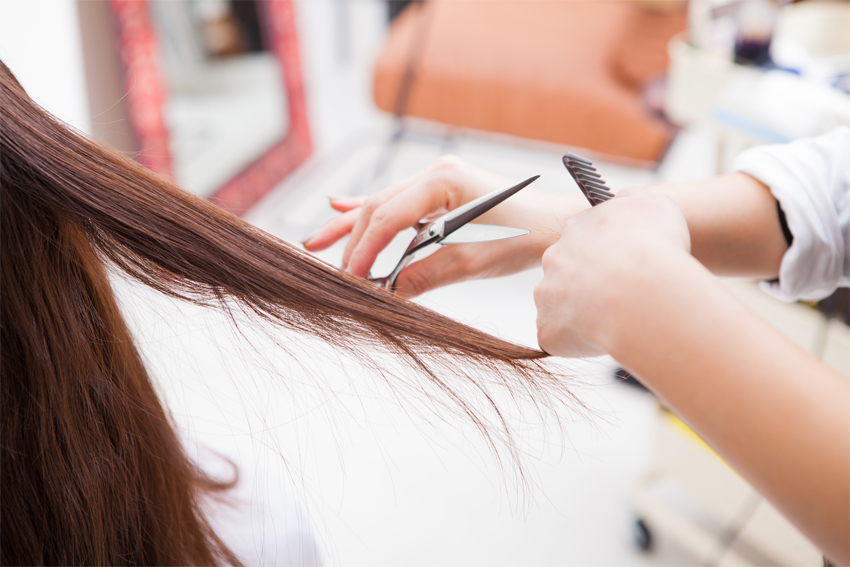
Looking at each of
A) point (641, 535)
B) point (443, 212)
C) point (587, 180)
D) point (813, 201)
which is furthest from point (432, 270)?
point (641, 535)

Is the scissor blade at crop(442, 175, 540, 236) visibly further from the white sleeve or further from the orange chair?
the orange chair

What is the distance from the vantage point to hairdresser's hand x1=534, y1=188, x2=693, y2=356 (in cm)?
36

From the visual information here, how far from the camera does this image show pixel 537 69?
155 cm

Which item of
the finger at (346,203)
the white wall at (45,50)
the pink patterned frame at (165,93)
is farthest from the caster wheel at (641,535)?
the white wall at (45,50)

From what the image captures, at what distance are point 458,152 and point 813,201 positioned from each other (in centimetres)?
164

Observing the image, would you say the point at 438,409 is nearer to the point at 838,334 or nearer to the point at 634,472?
the point at 838,334

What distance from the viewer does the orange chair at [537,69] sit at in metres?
1.49

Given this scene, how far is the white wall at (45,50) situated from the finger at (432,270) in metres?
0.48

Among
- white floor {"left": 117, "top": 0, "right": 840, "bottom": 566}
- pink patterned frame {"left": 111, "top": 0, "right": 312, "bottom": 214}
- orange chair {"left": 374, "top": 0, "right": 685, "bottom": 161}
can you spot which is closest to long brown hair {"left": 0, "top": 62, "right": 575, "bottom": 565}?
white floor {"left": 117, "top": 0, "right": 840, "bottom": 566}

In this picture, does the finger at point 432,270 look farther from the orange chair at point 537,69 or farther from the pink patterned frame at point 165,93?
the orange chair at point 537,69

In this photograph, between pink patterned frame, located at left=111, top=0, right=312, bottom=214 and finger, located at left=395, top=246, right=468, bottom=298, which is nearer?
finger, located at left=395, top=246, right=468, bottom=298

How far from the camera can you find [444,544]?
1.08m

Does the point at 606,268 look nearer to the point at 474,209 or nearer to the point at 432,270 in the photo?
the point at 474,209

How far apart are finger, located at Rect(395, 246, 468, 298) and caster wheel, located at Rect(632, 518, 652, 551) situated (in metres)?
0.82
